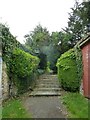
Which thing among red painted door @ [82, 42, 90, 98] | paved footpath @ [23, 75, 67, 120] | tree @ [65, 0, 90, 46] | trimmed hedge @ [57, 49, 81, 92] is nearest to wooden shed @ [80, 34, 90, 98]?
red painted door @ [82, 42, 90, 98]

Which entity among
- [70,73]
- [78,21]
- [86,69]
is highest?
[78,21]

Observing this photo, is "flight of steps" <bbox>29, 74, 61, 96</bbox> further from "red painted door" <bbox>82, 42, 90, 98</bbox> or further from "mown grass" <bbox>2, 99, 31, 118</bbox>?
"mown grass" <bbox>2, 99, 31, 118</bbox>

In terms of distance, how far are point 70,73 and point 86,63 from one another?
173 cm

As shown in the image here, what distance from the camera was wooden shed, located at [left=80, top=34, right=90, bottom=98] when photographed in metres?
12.4

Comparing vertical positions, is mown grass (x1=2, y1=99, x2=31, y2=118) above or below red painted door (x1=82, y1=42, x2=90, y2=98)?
below

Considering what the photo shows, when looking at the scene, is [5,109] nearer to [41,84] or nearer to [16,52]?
[16,52]

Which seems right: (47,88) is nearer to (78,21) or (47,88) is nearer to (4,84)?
(4,84)

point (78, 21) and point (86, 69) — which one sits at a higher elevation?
point (78, 21)

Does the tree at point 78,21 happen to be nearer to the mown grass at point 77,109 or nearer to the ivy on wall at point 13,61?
the ivy on wall at point 13,61

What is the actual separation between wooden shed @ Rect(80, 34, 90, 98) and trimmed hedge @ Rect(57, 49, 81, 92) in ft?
2.29

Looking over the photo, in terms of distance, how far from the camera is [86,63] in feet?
42.3

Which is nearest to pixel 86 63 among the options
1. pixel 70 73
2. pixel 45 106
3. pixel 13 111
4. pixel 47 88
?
pixel 70 73

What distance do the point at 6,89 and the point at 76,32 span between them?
50.9 ft

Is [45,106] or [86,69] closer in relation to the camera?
[45,106]
